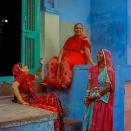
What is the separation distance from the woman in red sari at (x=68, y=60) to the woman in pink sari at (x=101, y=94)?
940 millimetres

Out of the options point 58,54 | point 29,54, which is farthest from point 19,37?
Answer: point 58,54

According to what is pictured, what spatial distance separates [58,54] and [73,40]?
0.51 metres

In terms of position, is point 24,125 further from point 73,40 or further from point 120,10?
point 120,10

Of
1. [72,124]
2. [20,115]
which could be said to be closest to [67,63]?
[72,124]

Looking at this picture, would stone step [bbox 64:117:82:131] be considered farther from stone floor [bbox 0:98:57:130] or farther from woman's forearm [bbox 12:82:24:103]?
stone floor [bbox 0:98:57:130]

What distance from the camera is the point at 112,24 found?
254 inches

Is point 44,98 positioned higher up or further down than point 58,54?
further down

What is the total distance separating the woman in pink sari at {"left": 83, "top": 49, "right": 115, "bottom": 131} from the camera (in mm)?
4113

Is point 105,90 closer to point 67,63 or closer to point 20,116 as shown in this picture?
point 67,63

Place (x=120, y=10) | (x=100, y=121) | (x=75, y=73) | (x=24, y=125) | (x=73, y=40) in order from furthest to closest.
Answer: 1. (x=120, y=10)
2. (x=73, y=40)
3. (x=75, y=73)
4. (x=100, y=121)
5. (x=24, y=125)

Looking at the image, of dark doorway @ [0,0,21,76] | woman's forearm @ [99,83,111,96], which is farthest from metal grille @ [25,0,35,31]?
woman's forearm @ [99,83,111,96]

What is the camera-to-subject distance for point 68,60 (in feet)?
17.3

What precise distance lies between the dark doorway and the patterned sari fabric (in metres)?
0.59

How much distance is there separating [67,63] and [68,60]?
0.27 ft
